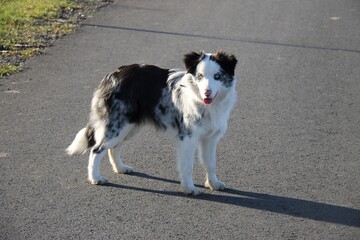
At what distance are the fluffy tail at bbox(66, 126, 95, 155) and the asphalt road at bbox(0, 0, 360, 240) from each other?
210 millimetres

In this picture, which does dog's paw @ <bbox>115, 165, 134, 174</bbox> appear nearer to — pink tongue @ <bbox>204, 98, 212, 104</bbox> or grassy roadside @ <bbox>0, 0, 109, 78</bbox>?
pink tongue @ <bbox>204, 98, 212, 104</bbox>

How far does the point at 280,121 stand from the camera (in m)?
8.59

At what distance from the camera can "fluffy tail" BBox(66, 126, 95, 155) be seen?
22.5ft

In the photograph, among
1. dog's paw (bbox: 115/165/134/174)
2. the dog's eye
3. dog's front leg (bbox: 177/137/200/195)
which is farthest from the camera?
dog's paw (bbox: 115/165/134/174)

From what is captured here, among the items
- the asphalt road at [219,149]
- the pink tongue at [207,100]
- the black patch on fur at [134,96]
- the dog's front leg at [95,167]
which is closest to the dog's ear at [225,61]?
the pink tongue at [207,100]

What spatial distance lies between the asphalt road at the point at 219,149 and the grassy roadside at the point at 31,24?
0.99 feet

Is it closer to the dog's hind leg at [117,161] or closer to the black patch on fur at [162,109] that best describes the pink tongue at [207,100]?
the black patch on fur at [162,109]

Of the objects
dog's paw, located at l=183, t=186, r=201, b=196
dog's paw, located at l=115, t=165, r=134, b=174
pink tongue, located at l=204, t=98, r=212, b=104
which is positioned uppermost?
pink tongue, located at l=204, t=98, r=212, b=104

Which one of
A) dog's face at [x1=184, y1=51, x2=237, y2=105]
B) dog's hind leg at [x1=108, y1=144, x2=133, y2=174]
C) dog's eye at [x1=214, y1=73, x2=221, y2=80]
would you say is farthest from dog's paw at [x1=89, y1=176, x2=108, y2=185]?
dog's eye at [x1=214, y1=73, x2=221, y2=80]

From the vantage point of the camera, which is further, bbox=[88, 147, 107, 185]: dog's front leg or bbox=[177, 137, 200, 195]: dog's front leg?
bbox=[88, 147, 107, 185]: dog's front leg

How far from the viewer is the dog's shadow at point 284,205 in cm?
606

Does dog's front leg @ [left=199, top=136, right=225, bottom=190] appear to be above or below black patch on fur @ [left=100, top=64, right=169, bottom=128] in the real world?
below

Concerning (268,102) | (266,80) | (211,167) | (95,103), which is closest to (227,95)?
(211,167)

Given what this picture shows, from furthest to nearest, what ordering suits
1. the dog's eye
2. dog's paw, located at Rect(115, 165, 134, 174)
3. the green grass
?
the green grass, dog's paw, located at Rect(115, 165, 134, 174), the dog's eye
